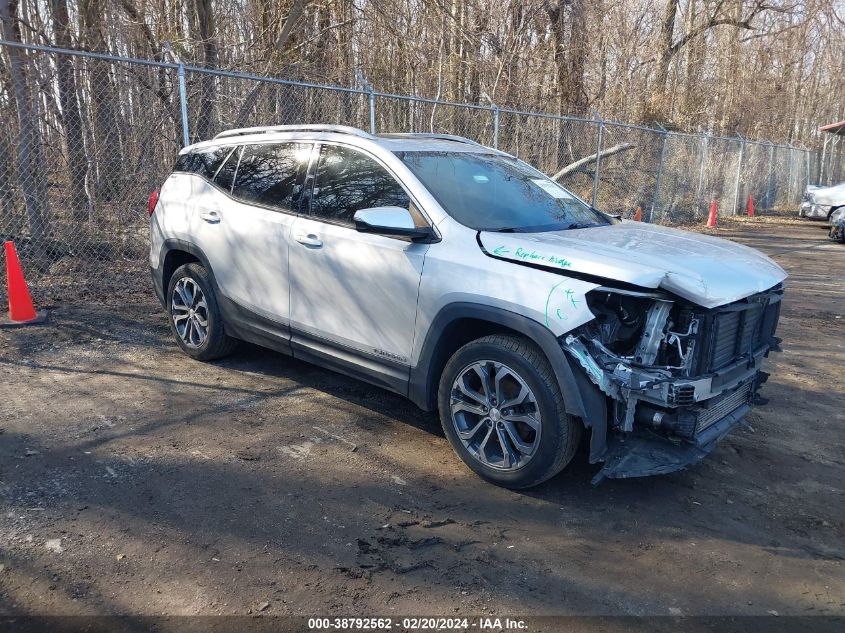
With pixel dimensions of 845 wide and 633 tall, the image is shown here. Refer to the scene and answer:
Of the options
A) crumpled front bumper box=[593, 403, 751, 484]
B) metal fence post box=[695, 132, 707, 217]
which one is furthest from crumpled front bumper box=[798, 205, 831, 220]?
crumpled front bumper box=[593, 403, 751, 484]

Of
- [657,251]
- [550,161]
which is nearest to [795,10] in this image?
[550,161]

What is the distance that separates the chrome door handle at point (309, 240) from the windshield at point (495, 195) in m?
0.77

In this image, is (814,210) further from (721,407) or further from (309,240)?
(309,240)

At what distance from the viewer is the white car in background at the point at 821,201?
18436 millimetres

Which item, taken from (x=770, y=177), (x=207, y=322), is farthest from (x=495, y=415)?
(x=770, y=177)

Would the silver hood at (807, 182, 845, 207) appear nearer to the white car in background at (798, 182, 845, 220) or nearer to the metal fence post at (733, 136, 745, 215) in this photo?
the white car in background at (798, 182, 845, 220)

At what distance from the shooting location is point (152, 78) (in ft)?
28.9

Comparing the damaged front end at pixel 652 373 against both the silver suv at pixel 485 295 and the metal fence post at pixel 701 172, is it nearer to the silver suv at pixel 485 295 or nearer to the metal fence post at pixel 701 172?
the silver suv at pixel 485 295

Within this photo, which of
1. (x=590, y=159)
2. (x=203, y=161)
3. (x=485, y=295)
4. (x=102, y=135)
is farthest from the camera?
(x=590, y=159)

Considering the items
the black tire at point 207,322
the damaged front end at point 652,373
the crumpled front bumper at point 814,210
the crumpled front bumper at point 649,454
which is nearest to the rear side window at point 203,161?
the black tire at point 207,322

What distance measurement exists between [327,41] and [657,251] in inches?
412

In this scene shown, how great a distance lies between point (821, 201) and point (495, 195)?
1796 centimetres

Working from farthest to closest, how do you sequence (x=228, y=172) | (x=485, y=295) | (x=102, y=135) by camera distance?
1. (x=102, y=135)
2. (x=228, y=172)
3. (x=485, y=295)

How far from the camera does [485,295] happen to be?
11.8 ft
